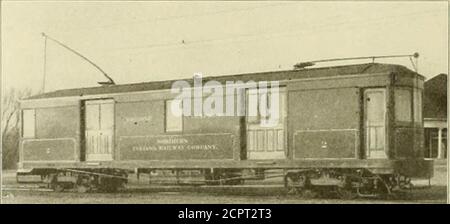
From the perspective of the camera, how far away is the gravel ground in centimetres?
1526

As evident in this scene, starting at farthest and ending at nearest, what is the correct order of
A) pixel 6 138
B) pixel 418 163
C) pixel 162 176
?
pixel 6 138 → pixel 162 176 → pixel 418 163

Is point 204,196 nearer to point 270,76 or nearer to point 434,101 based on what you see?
point 270,76

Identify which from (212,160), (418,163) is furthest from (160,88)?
(418,163)

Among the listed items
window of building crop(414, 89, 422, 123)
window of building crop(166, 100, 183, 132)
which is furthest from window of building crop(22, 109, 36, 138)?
window of building crop(414, 89, 422, 123)

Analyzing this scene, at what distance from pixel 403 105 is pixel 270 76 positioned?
3.14 meters

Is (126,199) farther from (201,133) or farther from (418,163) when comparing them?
(418,163)

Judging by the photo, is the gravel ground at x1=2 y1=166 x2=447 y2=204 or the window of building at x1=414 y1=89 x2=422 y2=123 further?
the window of building at x1=414 y1=89 x2=422 y2=123

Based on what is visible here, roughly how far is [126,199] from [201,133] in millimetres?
2416

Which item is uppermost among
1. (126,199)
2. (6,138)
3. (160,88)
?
(160,88)

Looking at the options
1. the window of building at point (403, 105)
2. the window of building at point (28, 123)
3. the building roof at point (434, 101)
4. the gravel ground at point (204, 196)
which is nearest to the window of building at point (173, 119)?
the gravel ground at point (204, 196)

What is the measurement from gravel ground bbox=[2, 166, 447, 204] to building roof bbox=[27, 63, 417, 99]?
9.03 feet

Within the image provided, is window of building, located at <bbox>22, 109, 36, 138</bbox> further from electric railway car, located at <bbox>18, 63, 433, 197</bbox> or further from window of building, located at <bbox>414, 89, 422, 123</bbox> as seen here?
window of building, located at <bbox>414, 89, 422, 123</bbox>

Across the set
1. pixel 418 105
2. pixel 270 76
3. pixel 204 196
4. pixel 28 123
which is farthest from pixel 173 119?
pixel 418 105

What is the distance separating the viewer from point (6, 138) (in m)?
20.6
